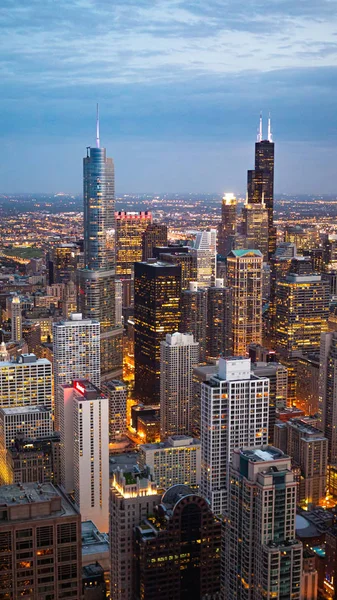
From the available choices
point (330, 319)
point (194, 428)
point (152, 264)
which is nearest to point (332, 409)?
point (194, 428)

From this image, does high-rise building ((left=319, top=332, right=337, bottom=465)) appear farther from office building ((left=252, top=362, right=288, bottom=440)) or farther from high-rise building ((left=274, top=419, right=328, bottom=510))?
high-rise building ((left=274, top=419, right=328, bottom=510))

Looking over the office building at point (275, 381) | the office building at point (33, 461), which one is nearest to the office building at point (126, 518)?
the office building at point (33, 461)

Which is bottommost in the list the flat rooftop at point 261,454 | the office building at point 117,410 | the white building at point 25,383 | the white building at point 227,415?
the office building at point 117,410

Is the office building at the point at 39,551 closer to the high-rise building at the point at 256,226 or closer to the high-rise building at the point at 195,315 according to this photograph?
the high-rise building at the point at 195,315

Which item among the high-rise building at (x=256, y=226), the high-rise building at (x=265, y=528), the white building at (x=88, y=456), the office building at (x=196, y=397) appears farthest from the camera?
the high-rise building at (x=256, y=226)

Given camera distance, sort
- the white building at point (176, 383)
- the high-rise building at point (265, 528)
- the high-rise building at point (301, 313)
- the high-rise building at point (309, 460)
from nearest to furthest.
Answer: the high-rise building at point (265, 528) < the high-rise building at point (309, 460) < the white building at point (176, 383) < the high-rise building at point (301, 313)

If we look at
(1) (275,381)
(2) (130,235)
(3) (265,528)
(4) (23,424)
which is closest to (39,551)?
(3) (265,528)

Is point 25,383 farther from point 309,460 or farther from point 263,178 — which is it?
point 263,178
